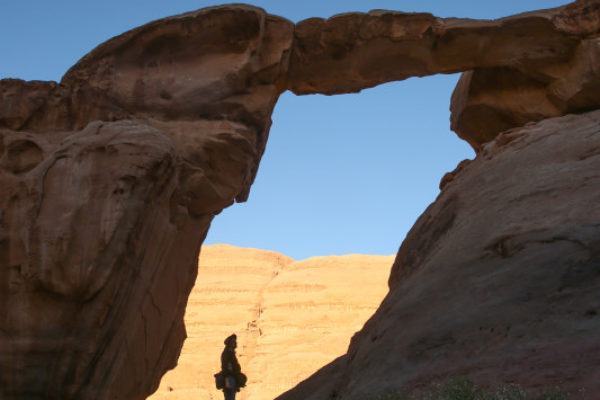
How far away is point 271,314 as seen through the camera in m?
41.6

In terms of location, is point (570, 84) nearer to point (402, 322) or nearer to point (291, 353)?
point (402, 322)

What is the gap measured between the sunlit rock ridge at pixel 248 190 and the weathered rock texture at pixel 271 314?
2034 cm

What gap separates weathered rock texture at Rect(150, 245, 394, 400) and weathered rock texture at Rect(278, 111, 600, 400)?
22.3m

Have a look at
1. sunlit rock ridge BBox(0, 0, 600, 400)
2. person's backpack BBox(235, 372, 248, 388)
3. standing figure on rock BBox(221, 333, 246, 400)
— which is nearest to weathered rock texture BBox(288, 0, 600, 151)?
sunlit rock ridge BBox(0, 0, 600, 400)

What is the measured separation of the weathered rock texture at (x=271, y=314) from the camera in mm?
32938

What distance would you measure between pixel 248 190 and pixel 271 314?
2932 cm

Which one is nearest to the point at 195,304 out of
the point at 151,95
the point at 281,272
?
the point at 281,272

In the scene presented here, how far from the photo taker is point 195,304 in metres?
45.7

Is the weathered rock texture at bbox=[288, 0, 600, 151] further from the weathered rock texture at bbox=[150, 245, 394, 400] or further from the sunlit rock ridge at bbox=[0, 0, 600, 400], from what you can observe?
the weathered rock texture at bbox=[150, 245, 394, 400]

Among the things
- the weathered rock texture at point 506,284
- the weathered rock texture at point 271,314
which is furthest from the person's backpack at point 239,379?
the weathered rock texture at point 271,314

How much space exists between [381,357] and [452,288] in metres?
1.07

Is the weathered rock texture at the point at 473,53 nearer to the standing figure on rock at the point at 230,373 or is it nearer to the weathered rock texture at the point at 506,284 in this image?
the weathered rock texture at the point at 506,284

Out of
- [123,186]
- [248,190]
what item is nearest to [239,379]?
[248,190]

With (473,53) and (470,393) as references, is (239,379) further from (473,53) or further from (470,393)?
(470,393)
